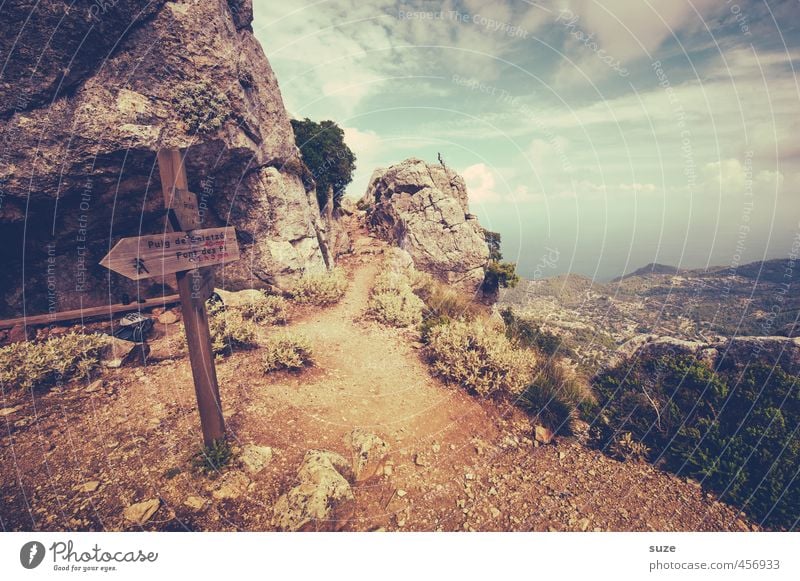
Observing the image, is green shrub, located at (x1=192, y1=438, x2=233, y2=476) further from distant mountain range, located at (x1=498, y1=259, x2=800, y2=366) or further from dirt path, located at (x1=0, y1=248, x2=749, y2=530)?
distant mountain range, located at (x1=498, y1=259, x2=800, y2=366)

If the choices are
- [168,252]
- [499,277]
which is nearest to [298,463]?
[168,252]

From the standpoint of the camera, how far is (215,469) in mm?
5348

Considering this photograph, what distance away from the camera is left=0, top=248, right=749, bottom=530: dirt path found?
16.0 feet

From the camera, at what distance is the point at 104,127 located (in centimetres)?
942

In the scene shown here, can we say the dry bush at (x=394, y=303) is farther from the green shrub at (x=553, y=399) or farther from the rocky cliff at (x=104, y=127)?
the rocky cliff at (x=104, y=127)

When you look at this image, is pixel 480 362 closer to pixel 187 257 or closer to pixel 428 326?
pixel 428 326

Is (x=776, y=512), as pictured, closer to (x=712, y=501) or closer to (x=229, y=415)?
(x=712, y=501)

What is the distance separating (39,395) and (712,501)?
556 inches

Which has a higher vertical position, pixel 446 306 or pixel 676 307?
pixel 446 306

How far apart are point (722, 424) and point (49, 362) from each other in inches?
611

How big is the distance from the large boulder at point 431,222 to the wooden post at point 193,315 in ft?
55.4

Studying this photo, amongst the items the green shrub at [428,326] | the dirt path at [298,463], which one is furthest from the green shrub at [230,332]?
the green shrub at [428,326]

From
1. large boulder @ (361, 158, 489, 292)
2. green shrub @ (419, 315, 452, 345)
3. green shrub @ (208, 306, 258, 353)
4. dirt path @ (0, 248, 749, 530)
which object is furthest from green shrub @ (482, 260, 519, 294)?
green shrub @ (208, 306, 258, 353)
